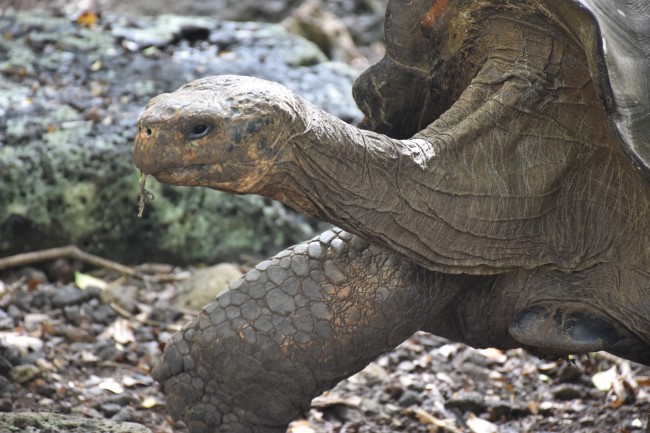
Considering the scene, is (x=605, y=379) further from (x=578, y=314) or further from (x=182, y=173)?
(x=182, y=173)

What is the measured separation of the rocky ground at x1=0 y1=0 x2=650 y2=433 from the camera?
359 cm

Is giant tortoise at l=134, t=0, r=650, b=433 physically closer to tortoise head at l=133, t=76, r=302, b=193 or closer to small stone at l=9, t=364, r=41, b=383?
tortoise head at l=133, t=76, r=302, b=193

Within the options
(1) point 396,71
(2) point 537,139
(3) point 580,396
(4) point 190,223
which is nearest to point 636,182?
(2) point 537,139

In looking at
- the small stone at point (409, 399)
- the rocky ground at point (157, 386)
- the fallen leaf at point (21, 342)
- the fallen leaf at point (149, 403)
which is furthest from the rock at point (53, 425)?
the small stone at point (409, 399)

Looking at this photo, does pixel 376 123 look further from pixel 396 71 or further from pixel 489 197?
pixel 489 197

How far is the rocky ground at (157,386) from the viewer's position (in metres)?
3.59

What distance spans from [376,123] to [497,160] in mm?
498

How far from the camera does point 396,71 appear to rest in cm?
306

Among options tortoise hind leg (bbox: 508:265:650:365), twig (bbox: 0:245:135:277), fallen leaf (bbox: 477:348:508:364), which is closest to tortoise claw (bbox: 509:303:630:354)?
tortoise hind leg (bbox: 508:265:650:365)

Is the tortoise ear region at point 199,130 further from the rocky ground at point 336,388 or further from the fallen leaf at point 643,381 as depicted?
the fallen leaf at point 643,381

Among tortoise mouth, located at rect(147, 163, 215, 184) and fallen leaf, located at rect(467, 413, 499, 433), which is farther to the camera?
fallen leaf, located at rect(467, 413, 499, 433)

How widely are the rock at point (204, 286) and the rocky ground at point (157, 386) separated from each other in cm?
1

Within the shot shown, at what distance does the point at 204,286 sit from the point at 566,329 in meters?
2.06

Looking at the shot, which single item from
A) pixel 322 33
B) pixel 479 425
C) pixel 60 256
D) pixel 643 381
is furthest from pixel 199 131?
pixel 322 33
